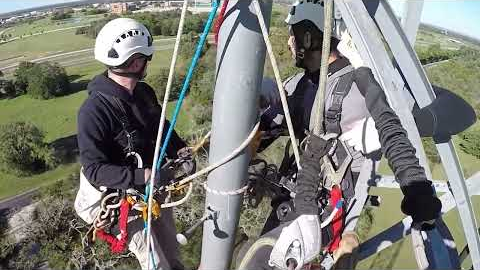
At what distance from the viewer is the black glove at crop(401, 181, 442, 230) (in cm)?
118

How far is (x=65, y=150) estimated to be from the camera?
26094mm

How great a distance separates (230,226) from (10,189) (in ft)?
89.5

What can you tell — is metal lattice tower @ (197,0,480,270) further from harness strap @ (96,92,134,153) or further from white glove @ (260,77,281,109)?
harness strap @ (96,92,134,153)

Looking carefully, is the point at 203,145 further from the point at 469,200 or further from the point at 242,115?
the point at 469,200

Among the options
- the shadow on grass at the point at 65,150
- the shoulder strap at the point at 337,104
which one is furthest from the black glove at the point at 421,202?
the shadow on grass at the point at 65,150

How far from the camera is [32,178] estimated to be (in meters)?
25.5

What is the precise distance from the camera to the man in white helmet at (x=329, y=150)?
122 cm

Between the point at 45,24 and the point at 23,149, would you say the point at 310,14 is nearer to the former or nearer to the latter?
the point at 45,24

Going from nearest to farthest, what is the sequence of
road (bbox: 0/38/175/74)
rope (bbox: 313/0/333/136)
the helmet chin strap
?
1. rope (bbox: 313/0/333/136)
2. the helmet chin strap
3. road (bbox: 0/38/175/74)

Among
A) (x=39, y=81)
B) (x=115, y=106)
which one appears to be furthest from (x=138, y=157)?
(x=39, y=81)

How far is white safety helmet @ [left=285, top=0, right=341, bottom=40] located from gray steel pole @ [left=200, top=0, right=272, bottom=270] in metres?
0.53

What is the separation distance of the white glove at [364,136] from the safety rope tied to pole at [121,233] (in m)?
1.01

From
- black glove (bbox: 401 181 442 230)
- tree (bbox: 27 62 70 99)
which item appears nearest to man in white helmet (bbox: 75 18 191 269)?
black glove (bbox: 401 181 442 230)

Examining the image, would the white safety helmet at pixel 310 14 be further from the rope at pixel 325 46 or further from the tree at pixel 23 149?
the tree at pixel 23 149
